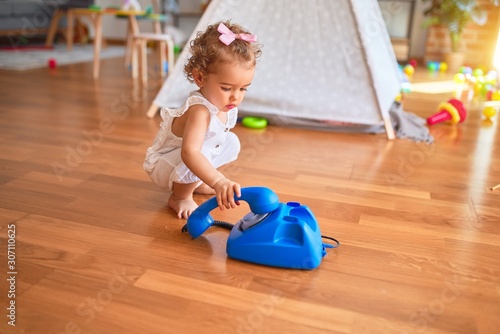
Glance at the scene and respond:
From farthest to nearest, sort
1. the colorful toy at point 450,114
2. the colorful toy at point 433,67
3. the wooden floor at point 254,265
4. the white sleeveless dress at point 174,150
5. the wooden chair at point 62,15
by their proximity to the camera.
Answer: the wooden chair at point 62,15, the colorful toy at point 433,67, the colorful toy at point 450,114, the white sleeveless dress at point 174,150, the wooden floor at point 254,265

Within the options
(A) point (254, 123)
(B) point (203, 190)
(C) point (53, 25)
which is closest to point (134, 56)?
(A) point (254, 123)

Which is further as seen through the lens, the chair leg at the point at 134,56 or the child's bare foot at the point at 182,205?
the chair leg at the point at 134,56

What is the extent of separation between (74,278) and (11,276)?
11 cm

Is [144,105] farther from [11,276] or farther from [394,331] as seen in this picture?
[394,331]

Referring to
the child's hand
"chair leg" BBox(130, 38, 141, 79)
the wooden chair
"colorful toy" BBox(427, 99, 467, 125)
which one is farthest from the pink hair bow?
the wooden chair

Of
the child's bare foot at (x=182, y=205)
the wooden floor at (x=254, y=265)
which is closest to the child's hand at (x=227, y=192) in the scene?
the wooden floor at (x=254, y=265)

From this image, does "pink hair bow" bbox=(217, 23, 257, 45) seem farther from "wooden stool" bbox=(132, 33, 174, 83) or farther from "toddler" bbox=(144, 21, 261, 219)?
"wooden stool" bbox=(132, 33, 174, 83)

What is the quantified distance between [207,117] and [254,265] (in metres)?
0.33

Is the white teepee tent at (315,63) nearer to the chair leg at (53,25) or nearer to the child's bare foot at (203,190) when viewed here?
the child's bare foot at (203,190)

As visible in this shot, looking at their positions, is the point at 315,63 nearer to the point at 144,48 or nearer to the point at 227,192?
the point at 227,192

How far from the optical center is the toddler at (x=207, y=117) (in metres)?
1.00

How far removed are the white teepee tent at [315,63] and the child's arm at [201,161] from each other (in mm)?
937

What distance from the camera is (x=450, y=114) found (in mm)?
2105

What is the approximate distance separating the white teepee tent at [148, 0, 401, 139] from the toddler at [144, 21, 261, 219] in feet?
2.78
